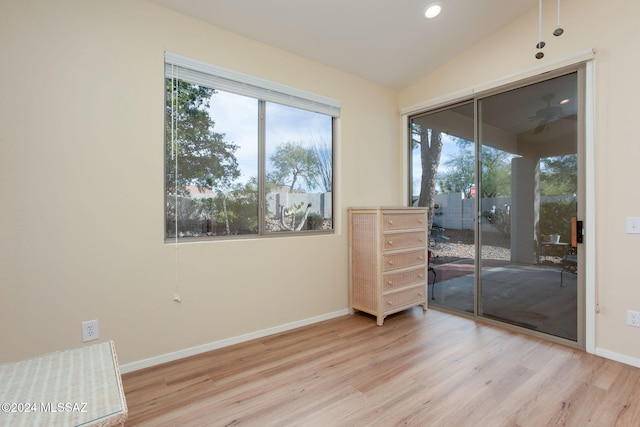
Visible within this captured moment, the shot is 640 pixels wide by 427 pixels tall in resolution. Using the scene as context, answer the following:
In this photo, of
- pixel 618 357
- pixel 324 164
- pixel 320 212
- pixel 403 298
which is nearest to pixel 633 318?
pixel 618 357

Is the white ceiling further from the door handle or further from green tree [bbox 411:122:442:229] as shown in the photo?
the door handle

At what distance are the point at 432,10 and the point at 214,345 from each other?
3.25 meters

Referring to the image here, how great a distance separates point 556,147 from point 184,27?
3127 mm

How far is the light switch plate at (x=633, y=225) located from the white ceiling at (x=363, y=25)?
172 cm

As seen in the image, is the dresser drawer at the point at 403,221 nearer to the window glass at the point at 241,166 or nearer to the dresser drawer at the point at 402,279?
the dresser drawer at the point at 402,279

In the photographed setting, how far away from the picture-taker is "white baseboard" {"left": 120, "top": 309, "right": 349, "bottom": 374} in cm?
212

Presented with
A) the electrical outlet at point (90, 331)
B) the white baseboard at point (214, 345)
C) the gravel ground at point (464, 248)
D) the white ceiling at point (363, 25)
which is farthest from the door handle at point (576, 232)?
the electrical outlet at point (90, 331)

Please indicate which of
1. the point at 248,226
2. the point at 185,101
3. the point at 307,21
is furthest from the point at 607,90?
the point at 185,101

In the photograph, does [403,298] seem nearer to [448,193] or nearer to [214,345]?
[448,193]

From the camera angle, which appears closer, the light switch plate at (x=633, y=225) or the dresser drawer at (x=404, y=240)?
the light switch plate at (x=633, y=225)

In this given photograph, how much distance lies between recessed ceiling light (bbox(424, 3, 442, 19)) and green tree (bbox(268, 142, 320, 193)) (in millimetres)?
1533

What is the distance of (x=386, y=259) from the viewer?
300 cm

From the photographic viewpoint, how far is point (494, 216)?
2.99 meters

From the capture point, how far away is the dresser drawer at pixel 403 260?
3010mm
